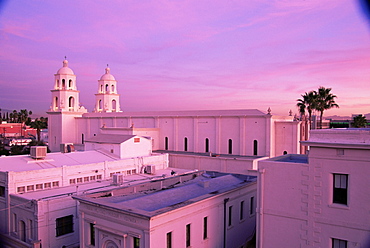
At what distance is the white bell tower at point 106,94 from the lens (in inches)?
2340

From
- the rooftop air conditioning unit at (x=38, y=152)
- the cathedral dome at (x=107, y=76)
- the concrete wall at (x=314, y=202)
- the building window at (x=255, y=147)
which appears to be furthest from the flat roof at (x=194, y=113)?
the concrete wall at (x=314, y=202)

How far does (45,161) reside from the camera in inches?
976

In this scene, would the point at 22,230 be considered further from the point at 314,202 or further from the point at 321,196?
the point at 321,196

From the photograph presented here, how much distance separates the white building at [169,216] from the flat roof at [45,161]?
9.42m

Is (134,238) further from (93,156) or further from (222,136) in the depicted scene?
(222,136)

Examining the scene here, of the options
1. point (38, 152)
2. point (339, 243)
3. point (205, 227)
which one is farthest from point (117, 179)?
point (339, 243)

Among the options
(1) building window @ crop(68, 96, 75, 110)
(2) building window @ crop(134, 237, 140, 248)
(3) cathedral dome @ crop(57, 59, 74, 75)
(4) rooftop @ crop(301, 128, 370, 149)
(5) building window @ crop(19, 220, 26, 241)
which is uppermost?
(3) cathedral dome @ crop(57, 59, 74, 75)

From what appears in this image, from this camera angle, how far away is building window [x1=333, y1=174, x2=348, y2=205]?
489 inches

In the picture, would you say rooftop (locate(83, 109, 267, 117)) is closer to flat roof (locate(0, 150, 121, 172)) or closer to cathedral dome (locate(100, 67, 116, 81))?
cathedral dome (locate(100, 67, 116, 81))

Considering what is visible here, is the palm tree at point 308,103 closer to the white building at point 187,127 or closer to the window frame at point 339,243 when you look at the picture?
the white building at point 187,127

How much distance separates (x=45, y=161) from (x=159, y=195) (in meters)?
12.9

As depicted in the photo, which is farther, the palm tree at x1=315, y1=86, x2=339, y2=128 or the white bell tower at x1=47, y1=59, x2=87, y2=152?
the white bell tower at x1=47, y1=59, x2=87, y2=152

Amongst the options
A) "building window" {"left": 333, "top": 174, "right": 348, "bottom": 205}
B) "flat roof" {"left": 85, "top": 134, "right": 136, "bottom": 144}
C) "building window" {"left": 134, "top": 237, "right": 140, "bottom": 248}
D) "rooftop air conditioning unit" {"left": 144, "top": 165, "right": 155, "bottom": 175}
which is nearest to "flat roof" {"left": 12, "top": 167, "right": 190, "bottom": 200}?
"rooftop air conditioning unit" {"left": 144, "top": 165, "right": 155, "bottom": 175}

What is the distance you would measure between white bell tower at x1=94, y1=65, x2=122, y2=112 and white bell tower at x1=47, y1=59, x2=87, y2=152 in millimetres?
7126
